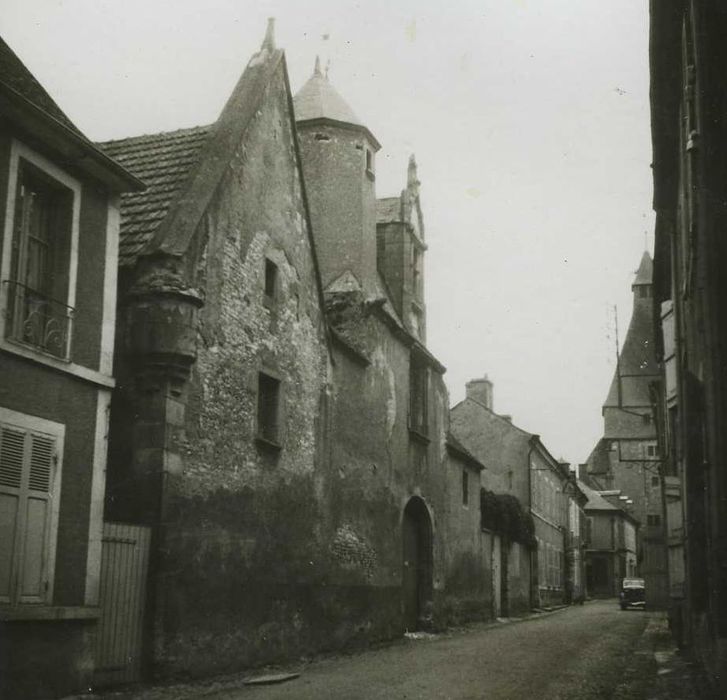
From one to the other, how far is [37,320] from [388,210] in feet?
53.0

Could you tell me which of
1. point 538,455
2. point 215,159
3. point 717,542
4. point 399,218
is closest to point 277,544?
point 215,159

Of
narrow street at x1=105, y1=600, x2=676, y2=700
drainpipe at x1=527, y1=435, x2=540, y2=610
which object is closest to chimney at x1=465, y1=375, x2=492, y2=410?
drainpipe at x1=527, y1=435, x2=540, y2=610

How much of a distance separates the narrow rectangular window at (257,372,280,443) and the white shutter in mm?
5320

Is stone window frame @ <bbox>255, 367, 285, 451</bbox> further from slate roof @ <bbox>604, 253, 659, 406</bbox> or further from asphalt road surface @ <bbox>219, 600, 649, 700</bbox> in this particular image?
slate roof @ <bbox>604, 253, 659, 406</bbox>

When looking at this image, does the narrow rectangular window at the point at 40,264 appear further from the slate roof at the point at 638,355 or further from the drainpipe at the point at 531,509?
the drainpipe at the point at 531,509

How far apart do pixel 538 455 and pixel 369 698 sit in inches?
A: 1352

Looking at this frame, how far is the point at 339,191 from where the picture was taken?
21.6 m

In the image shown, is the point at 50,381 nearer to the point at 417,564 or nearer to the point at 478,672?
the point at 478,672

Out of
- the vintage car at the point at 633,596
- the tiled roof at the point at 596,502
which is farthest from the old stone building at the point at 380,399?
the tiled roof at the point at 596,502

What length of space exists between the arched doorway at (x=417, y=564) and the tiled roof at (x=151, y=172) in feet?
35.4

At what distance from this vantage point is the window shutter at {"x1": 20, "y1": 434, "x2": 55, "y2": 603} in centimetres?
944

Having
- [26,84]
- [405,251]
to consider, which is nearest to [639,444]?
[405,251]

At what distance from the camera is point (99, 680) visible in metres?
10.5

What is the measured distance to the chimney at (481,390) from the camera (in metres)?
47.1
